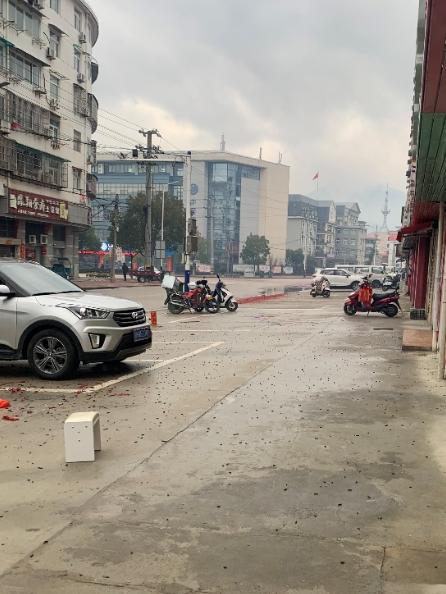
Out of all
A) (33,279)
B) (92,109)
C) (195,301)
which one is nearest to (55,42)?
(92,109)

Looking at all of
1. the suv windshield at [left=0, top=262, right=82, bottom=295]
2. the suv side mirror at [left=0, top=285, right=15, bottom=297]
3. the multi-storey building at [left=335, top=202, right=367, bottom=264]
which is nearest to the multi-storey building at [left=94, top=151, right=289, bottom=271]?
the multi-storey building at [left=335, top=202, right=367, bottom=264]

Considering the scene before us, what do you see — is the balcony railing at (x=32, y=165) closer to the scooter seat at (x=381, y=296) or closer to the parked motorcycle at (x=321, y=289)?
the parked motorcycle at (x=321, y=289)

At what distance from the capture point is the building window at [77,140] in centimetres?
4366

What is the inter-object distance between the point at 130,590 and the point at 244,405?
388 cm

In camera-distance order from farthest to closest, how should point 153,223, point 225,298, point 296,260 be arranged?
point 296,260 < point 153,223 < point 225,298

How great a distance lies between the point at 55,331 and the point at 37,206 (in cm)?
3162

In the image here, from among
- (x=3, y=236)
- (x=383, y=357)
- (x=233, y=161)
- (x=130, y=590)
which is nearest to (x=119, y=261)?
(x=233, y=161)

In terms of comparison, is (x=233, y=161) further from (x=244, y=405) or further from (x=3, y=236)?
(x=244, y=405)

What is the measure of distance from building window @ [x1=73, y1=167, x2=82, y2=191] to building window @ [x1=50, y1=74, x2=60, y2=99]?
5.43 metres

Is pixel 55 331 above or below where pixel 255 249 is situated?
below

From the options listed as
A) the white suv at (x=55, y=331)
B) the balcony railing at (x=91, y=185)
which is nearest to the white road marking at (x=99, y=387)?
the white suv at (x=55, y=331)

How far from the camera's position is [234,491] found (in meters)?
4.24

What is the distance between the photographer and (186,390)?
7.68 meters

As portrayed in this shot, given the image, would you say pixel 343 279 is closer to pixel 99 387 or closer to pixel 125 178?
pixel 99 387
